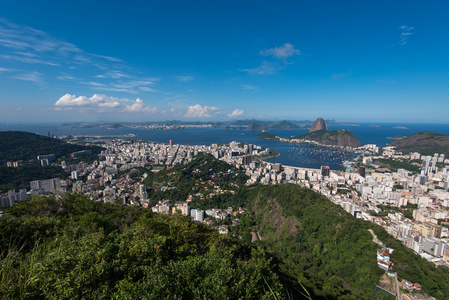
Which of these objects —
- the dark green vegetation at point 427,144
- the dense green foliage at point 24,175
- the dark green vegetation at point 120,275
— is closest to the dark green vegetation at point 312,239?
the dark green vegetation at point 120,275

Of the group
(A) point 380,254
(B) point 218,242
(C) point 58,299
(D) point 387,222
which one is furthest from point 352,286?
(C) point 58,299

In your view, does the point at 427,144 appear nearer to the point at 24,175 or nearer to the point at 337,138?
the point at 337,138

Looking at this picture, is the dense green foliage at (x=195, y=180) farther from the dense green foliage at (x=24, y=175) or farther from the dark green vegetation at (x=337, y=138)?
the dark green vegetation at (x=337, y=138)

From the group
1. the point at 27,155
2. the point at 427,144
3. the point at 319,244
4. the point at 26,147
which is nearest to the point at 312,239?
the point at 319,244

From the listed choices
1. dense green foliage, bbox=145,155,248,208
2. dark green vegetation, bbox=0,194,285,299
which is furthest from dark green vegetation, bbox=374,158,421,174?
dark green vegetation, bbox=0,194,285,299

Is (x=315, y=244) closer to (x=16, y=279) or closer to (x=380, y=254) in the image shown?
(x=380, y=254)

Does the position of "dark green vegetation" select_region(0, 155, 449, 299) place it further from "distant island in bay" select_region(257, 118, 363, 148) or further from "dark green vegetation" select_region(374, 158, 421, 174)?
"distant island in bay" select_region(257, 118, 363, 148)
